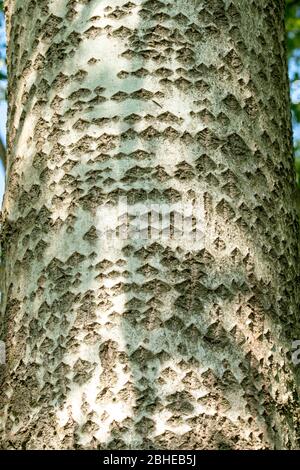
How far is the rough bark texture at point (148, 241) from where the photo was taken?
1.59 meters

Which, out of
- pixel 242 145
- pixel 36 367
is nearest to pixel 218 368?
pixel 36 367

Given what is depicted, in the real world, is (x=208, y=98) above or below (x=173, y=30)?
below

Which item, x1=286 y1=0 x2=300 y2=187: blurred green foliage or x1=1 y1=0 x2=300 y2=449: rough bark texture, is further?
x1=286 y1=0 x2=300 y2=187: blurred green foliage

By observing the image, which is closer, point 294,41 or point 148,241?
point 148,241

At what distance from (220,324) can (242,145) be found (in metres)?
0.47

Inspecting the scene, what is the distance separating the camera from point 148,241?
5.53ft

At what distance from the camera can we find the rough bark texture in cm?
159

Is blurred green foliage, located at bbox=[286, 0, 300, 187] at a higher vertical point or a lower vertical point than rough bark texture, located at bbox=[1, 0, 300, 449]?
higher

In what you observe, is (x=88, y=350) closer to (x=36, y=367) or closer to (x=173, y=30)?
(x=36, y=367)

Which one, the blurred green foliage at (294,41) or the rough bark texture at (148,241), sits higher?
the blurred green foliage at (294,41)
